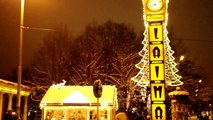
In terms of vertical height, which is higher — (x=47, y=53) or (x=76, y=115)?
(x=47, y=53)

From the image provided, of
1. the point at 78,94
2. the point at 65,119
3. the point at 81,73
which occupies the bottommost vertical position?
the point at 65,119

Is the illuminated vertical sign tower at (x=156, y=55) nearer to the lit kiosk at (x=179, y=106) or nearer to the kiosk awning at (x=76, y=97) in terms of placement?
the lit kiosk at (x=179, y=106)

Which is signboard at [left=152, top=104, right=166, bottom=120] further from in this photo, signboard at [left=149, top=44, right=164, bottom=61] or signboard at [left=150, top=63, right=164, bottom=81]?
signboard at [left=149, top=44, right=164, bottom=61]

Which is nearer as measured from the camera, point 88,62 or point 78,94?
point 78,94

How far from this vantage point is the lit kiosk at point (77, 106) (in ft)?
84.5

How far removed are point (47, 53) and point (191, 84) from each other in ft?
55.7

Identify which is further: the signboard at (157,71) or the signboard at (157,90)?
the signboard at (157,71)

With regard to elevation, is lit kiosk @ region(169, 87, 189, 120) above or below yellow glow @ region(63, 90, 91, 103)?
below

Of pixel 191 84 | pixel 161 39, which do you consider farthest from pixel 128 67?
pixel 161 39

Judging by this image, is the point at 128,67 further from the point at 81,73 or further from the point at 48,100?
the point at 48,100

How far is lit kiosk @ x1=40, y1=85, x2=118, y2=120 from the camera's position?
84.5 feet

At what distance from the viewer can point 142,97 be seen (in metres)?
41.6

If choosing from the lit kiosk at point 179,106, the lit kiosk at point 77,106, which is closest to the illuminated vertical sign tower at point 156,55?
the lit kiosk at point 179,106

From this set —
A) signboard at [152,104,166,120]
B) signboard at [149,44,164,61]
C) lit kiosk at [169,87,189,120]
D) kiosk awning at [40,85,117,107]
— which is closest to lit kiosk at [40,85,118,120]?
kiosk awning at [40,85,117,107]
